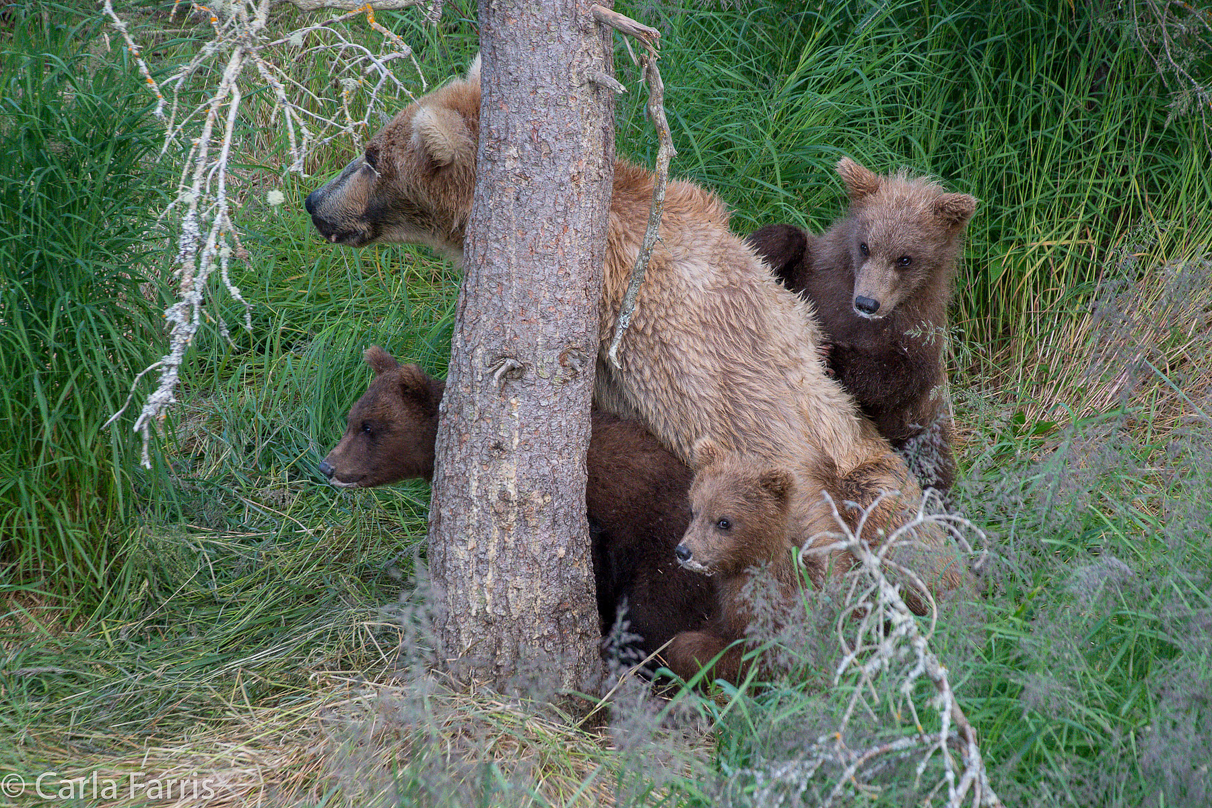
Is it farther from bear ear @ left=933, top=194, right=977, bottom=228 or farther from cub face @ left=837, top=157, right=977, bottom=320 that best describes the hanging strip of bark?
bear ear @ left=933, top=194, right=977, bottom=228

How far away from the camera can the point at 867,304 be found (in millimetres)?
4090

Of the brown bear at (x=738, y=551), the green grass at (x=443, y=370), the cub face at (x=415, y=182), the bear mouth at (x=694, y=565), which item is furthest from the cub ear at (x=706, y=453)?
the cub face at (x=415, y=182)

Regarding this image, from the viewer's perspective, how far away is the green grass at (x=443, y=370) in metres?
2.66

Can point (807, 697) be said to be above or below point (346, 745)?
above

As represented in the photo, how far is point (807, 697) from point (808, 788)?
0.28 m

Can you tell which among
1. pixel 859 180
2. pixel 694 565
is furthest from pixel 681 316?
pixel 859 180

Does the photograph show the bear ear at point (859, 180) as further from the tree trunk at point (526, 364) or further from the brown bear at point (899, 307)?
the tree trunk at point (526, 364)

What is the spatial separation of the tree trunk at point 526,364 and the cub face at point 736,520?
1.31ft

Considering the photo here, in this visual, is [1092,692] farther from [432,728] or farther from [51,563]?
[51,563]

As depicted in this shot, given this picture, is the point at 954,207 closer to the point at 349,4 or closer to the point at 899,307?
the point at 899,307

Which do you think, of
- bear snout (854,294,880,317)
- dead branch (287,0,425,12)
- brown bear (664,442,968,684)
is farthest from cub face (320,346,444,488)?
bear snout (854,294,880,317)

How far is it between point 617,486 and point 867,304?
1.31 metres

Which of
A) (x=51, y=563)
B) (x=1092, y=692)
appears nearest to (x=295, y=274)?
(x=51, y=563)

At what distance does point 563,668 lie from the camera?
3.35 m
